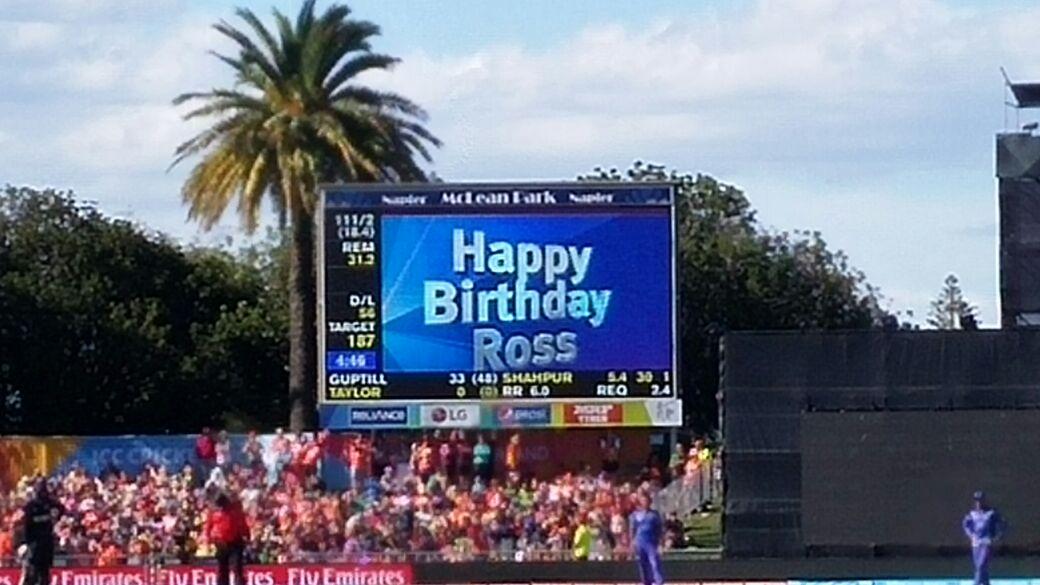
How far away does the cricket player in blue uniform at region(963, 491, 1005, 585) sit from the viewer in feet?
117

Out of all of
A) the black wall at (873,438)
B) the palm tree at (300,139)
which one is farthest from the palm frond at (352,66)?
the black wall at (873,438)

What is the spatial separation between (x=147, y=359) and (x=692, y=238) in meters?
24.8

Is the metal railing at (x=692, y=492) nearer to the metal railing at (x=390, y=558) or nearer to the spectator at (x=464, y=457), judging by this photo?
the metal railing at (x=390, y=558)

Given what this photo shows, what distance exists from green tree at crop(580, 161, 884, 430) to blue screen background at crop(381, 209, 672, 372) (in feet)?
99.0

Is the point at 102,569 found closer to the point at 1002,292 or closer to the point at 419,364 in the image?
the point at 419,364

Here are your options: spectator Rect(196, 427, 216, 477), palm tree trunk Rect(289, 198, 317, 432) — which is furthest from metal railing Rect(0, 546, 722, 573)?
palm tree trunk Rect(289, 198, 317, 432)

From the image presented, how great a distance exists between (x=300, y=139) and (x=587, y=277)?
9.12m

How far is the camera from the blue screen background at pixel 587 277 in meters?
43.8

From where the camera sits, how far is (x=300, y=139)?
5050 centimetres

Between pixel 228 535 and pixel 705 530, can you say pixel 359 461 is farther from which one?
pixel 705 530

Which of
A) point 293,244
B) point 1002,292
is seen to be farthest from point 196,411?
point 1002,292

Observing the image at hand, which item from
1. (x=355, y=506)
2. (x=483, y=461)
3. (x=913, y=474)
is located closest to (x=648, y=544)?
(x=913, y=474)

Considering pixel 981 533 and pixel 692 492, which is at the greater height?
pixel 692 492

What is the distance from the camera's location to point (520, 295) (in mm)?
43906
